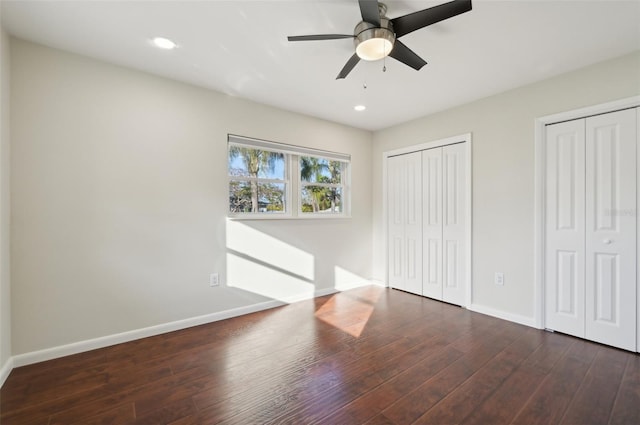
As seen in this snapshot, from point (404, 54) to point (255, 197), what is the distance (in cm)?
228

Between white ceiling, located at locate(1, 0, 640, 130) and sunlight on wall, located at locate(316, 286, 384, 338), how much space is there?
2.55 m

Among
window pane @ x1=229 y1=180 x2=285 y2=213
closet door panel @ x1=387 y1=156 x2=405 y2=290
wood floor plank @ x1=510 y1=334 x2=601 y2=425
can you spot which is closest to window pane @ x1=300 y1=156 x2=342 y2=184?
window pane @ x1=229 y1=180 x2=285 y2=213

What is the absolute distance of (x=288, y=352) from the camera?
8.04 ft

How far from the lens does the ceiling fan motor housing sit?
187 centimetres

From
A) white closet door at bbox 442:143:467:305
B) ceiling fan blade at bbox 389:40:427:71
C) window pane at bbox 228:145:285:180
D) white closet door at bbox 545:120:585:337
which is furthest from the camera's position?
white closet door at bbox 442:143:467:305

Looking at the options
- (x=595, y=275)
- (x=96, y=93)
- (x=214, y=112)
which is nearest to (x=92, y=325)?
(x=96, y=93)

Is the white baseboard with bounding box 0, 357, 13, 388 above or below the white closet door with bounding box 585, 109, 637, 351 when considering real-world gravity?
below

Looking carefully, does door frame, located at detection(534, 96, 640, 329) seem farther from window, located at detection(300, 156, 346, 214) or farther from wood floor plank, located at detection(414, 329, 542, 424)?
window, located at detection(300, 156, 346, 214)

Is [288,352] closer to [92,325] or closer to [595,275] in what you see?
[92,325]

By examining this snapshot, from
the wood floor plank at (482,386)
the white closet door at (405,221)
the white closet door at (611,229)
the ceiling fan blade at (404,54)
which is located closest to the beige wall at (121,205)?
the white closet door at (405,221)

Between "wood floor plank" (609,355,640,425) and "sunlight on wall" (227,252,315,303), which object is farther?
"sunlight on wall" (227,252,315,303)

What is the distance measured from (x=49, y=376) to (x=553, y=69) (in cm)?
499

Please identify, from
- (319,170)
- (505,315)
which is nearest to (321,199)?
(319,170)

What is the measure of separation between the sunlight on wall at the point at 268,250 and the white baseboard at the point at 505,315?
82.6 inches
